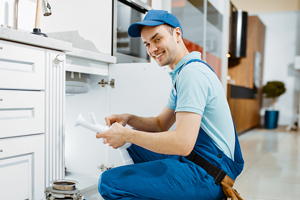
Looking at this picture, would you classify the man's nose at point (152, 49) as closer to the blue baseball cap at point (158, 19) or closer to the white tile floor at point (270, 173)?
the blue baseball cap at point (158, 19)

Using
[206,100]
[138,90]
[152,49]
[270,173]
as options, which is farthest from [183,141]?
[270,173]

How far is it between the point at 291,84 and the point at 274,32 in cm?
142

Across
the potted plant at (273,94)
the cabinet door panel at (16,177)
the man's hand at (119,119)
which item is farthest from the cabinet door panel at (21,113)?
the potted plant at (273,94)

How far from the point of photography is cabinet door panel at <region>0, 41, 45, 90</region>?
1.16m

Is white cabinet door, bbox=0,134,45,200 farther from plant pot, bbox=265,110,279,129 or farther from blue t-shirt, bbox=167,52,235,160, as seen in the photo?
plant pot, bbox=265,110,279,129

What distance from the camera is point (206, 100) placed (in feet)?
3.59

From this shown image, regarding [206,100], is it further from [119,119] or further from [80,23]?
[80,23]

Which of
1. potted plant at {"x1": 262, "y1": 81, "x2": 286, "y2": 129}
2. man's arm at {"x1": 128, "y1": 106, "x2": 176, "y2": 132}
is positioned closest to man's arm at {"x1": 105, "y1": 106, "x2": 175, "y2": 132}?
man's arm at {"x1": 128, "y1": 106, "x2": 176, "y2": 132}

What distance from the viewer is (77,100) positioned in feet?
6.79

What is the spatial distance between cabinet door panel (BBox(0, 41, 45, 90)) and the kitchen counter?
2cm

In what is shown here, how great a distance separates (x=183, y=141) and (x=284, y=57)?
7.43 meters

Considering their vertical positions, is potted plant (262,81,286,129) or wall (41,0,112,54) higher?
wall (41,0,112,54)

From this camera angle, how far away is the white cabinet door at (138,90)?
180 cm

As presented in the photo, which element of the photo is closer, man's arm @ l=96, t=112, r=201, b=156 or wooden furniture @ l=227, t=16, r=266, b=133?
man's arm @ l=96, t=112, r=201, b=156
